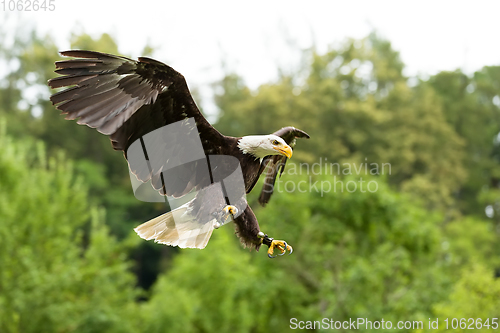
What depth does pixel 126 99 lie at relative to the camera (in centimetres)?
397

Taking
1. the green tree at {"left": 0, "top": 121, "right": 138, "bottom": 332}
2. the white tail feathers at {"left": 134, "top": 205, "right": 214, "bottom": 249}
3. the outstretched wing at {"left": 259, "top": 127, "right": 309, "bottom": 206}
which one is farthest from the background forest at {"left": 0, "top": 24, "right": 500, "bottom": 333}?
the white tail feathers at {"left": 134, "top": 205, "right": 214, "bottom": 249}

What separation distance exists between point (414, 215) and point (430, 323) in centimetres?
446

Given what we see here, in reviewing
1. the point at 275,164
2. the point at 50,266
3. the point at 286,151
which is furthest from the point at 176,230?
the point at 50,266

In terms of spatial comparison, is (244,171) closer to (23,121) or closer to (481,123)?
(23,121)

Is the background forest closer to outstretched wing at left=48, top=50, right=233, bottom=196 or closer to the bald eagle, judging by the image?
the bald eagle

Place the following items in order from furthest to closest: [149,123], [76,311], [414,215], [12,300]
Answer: [414,215], [76,311], [12,300], [149,123]

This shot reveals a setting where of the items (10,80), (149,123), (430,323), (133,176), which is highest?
(149,123)

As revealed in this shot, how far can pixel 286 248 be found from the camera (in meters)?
4.08

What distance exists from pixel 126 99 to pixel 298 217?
36.6ft

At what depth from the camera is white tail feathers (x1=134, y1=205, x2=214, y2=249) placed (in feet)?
14.3

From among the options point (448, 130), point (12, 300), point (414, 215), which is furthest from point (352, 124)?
point (12, 300)

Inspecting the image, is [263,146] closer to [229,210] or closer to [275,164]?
[229,210]

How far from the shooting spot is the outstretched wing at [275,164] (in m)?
5.08

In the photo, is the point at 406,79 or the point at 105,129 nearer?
the point at 105,129
